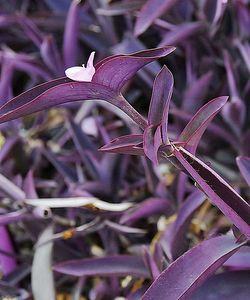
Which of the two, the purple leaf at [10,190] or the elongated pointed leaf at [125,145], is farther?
the purple leaf at [10,190]

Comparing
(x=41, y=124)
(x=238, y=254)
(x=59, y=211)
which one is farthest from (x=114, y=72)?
(x=41, y=124)

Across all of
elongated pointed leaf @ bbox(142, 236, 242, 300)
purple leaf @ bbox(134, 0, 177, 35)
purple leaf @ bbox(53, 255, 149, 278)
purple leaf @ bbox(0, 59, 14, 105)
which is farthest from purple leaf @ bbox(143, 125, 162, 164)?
purple leaf @ bbox(0, 59, 14, 105)

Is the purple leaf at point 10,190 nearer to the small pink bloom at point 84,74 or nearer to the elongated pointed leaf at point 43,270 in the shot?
the elongated pointed leaf at point 43,270

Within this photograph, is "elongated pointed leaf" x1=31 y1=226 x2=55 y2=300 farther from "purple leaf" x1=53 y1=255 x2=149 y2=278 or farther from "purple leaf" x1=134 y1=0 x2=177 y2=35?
"purple leaf" x1=134 y1=0 x2=177 y2=35

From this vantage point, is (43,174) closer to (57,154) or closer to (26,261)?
(57,154)

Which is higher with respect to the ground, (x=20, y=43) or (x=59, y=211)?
(x=20, y=43)

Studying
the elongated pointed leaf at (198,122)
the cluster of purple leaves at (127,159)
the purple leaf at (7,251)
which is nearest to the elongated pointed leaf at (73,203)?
the cluster of purple leaves at (127,159)
